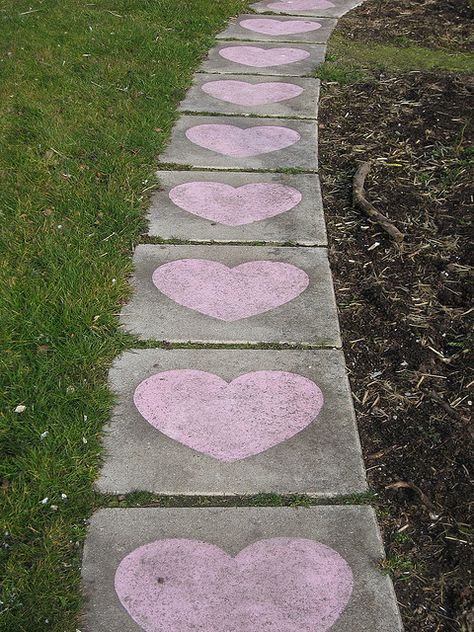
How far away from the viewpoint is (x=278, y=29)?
23.7ft

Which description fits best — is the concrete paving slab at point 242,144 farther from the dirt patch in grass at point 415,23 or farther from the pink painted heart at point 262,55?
the dirt patch in grass at point 415,23

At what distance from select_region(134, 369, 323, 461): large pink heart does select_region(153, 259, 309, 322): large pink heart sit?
1.52 feet

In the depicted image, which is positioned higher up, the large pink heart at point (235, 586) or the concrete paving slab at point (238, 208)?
the concrete paving slab at point (238, 208)

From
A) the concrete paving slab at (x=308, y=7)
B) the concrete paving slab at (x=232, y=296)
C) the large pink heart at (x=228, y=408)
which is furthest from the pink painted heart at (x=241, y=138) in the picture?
the concrete paving slab at (x=308, y=7)

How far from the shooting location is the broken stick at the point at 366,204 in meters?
3.85

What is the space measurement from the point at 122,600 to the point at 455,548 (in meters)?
1.01

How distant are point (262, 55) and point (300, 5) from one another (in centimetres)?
185

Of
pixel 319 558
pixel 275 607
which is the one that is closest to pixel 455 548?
pixel 319 558

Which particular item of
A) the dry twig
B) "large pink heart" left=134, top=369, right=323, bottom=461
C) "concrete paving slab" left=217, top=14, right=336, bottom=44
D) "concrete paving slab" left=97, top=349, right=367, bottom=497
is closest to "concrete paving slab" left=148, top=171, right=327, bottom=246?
"concrete paving slab" left=97, top=349, right=367, bottom=497

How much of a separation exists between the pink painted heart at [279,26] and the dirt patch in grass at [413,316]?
1953 millimetres

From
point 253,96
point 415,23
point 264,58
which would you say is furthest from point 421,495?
point 415,23

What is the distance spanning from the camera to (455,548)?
229 centimetres

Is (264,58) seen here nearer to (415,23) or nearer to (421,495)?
(415,23)

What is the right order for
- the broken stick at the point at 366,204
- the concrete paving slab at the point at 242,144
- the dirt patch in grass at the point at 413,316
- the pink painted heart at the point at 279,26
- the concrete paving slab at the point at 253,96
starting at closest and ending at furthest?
1. the dirt patch in grass at the point at 413,316
2. the broken stick at the point at 366,204
3. the concrete paving slab at the point at 242,144
4. the concrete paving slab at the point at 253,96
5. the pink painted heart at the point at 279,26
